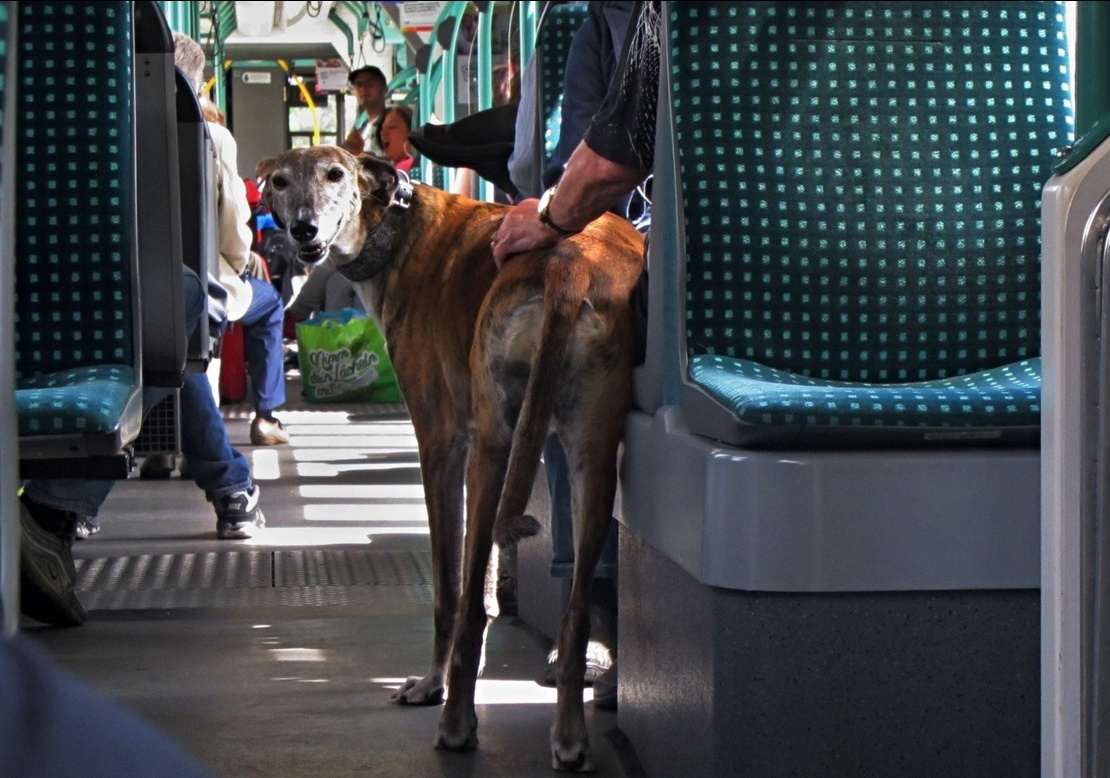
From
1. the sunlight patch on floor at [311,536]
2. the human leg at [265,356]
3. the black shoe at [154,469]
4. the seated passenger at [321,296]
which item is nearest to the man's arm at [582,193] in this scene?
the sunlight patch on floor at [311,536]

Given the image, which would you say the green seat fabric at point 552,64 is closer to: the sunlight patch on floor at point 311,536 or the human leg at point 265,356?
the sunlight patch on floor at point 311,536

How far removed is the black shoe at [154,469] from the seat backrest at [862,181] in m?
4.68

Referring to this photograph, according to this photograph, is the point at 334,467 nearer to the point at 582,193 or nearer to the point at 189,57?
the point at 189,57

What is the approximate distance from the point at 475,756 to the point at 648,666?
389 millimetres

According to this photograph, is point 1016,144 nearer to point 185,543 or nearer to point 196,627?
point 196,627

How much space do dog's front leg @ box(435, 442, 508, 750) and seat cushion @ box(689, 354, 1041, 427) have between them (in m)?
0.65

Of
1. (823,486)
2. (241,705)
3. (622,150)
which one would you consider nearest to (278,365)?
(241,705)

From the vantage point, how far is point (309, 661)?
3.25 meters

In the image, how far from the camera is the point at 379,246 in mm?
3154

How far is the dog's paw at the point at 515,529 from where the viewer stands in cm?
230

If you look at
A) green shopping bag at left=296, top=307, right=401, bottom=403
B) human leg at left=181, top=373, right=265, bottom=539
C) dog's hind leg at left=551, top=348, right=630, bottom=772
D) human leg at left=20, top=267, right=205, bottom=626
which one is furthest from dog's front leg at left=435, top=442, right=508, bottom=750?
green shopping bag at left=296, top=307, right=401, bottom=403

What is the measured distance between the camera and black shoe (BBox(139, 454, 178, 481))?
21.1ft

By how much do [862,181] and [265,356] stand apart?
5.40 meters

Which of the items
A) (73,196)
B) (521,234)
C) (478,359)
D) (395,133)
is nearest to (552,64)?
(521,234)
